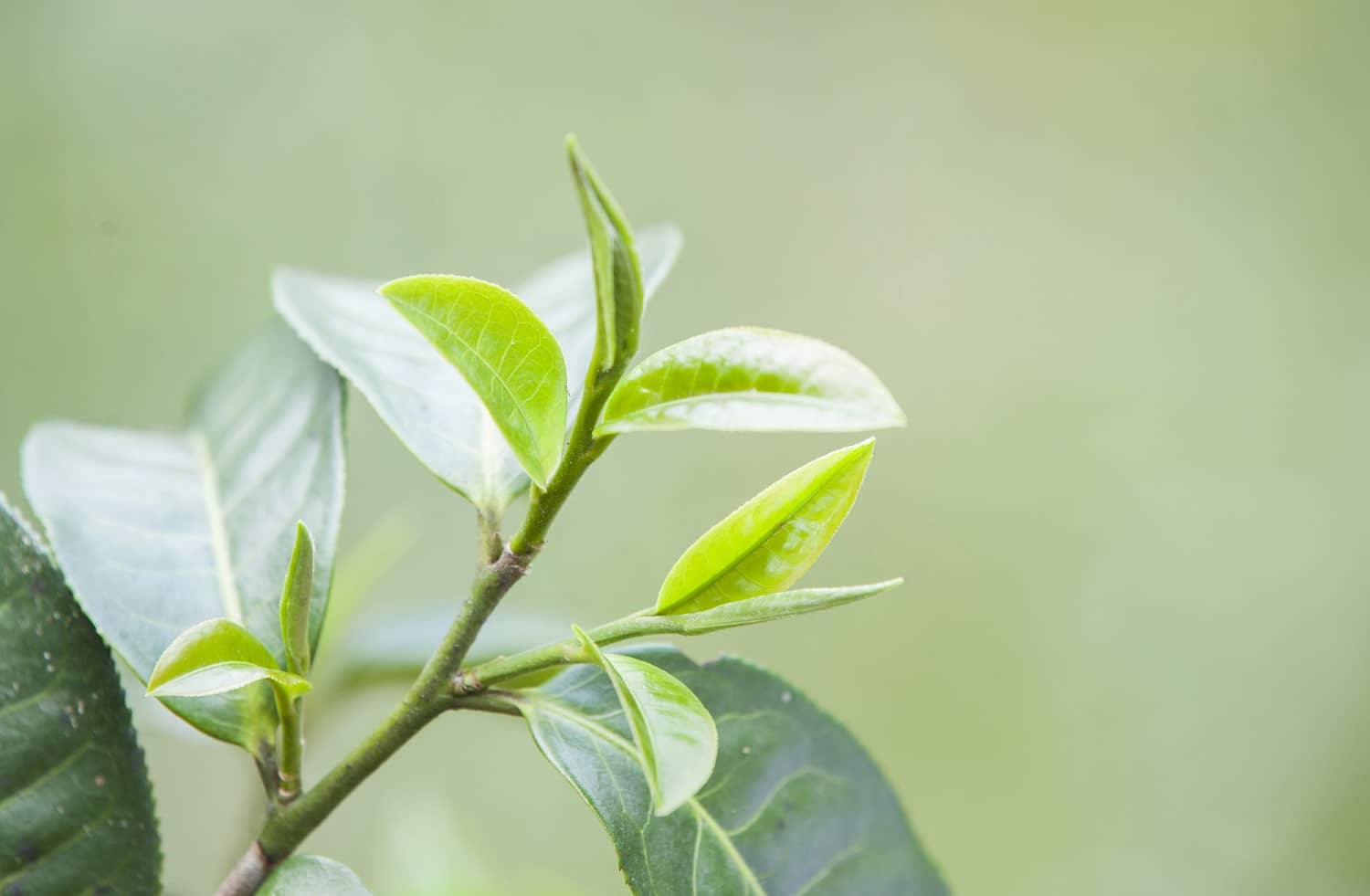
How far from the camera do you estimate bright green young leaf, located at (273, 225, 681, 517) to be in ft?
1.60

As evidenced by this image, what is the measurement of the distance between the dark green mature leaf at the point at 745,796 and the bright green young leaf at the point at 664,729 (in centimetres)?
6

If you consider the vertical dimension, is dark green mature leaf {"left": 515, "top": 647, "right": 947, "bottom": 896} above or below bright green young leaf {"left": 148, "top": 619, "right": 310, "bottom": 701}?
below

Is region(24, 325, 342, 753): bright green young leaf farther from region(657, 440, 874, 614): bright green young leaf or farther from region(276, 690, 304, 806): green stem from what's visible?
region(657, 440, 874, 614): bright green young leaf

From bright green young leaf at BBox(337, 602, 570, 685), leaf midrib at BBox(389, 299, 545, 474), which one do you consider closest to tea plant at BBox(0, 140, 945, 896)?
leaf midrib at BBox(389, 299, 545, 474)

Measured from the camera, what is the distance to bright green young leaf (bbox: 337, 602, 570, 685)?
0.78 metres

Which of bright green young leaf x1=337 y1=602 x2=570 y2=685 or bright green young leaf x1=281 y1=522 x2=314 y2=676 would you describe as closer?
bright green young leaf x1=281 y1=522 x2=314 y2=676

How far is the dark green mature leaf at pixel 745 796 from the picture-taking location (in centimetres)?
42

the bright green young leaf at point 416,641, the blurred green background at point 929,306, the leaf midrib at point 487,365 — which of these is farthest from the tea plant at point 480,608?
the blurred green background at point 929,306

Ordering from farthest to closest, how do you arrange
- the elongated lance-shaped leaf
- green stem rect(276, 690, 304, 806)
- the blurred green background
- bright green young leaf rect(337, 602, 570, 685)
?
1. the blurred green background
2. bright green young leaf rect(337, 602, 570, 685)
3. green stem rect(276, 690, 304, 806)
4. the elongated lance-shaped leaf

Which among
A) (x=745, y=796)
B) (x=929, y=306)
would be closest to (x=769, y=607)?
(x=745, y=796)

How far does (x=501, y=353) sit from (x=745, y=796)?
0.23 metres

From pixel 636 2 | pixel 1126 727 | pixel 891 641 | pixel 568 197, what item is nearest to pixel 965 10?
pixel 636 2

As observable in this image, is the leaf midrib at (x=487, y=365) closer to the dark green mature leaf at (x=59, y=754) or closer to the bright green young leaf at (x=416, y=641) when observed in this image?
the dark green mature leaf at (x=59, y=754)

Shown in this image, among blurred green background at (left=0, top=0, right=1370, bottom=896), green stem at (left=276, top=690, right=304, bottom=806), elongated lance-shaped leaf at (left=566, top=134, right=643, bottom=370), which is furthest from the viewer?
blurred green background at (left=0, top=0, right=1370, bottom=896)
